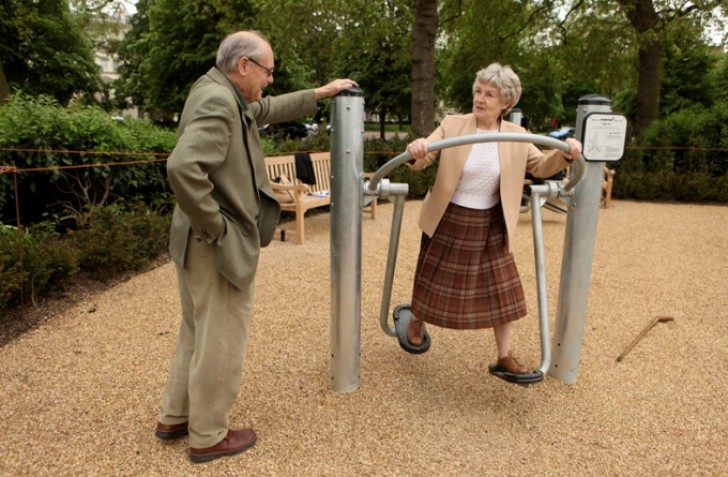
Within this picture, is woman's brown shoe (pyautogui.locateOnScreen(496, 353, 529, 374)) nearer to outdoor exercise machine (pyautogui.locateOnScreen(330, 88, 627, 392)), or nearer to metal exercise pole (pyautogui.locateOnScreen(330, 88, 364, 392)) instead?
outdoor exercise machine (pyautogui.locateOnScreen(330, 88, 627, 392))

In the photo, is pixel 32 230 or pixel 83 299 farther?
pixel 32 230

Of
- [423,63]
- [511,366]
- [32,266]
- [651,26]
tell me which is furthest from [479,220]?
[651,26]

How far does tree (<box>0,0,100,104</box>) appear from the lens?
1675 cm

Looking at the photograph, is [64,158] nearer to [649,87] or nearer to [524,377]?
[524,377]

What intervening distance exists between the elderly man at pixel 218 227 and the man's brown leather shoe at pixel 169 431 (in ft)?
0.36

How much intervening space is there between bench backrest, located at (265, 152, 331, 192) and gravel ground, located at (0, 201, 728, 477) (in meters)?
3.00

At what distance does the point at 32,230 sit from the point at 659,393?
5.06m

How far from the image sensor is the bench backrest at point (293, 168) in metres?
7.69

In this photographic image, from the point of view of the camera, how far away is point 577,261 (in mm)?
3076

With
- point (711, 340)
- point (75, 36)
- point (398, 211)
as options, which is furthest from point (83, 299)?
point (75, 36)

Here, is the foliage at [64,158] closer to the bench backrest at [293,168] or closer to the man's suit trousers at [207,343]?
the bench backrest at [293,168]

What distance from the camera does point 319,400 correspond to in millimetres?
3041

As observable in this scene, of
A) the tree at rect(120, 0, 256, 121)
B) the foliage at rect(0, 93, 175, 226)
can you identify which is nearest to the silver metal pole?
the foliage at rect(0, 93, 175, 226)

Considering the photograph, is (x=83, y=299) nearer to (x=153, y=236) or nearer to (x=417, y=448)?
(x=153, y=236)
